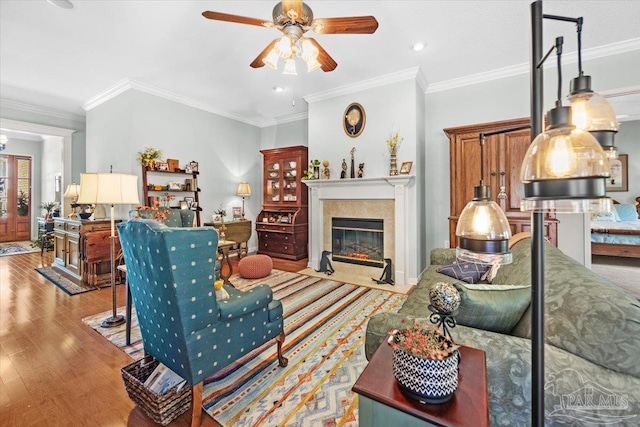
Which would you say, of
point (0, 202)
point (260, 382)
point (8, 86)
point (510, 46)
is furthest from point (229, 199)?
point (0, 202)

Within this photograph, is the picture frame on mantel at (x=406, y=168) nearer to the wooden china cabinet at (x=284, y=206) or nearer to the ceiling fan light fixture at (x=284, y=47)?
the wooden china cabinet at (x=284, y=206)

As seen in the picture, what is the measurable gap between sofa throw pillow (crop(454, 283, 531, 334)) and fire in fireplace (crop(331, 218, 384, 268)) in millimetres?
2916

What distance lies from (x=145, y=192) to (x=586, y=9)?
573 centimetres

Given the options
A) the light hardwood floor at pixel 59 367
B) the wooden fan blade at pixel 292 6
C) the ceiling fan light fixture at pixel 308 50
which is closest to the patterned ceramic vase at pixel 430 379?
the light hardwood floor at pixel 59 367

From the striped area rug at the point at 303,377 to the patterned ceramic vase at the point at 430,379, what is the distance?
89 centimetres

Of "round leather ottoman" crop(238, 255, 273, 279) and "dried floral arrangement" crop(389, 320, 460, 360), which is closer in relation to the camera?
"dried floral arrangement" crop(389, 320, 460, 360)

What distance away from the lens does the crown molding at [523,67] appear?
10.5 feet

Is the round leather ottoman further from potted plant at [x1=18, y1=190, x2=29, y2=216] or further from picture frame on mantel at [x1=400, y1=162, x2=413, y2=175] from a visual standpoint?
potted plant at [x1=18, y1=190, x2=29, y2=216]

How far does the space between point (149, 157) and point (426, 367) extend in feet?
15.4

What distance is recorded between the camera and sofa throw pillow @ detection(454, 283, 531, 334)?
1261 millimetres

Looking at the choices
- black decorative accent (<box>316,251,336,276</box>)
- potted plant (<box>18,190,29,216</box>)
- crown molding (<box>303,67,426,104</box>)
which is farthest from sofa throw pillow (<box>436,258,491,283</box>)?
potted plant (<box>18,190,29,216</box>)

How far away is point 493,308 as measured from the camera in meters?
1.26

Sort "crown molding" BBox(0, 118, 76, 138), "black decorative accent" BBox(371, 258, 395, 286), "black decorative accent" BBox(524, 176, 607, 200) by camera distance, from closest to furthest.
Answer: "black decorative accent" BBox(524, 176, 607, 200)
"black decorative accent" BBox(371, 258, 395, 286)
"crown molding" BBox(0, 118, 76, 138)

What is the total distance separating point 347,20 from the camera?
6.49 feet
